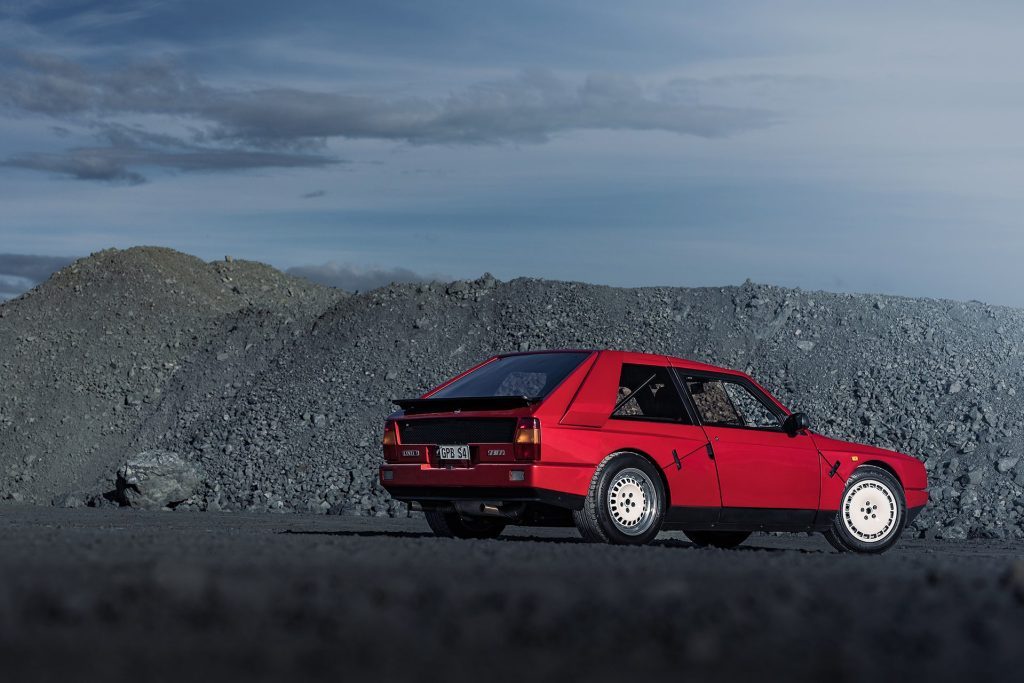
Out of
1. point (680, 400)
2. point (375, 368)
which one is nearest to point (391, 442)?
point (680, 400)

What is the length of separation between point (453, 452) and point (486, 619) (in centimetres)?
514

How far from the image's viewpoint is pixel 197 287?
1646 inches

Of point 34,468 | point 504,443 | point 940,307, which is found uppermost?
point 940,307

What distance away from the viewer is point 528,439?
962 centimetres

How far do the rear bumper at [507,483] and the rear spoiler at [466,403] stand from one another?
1.66ft

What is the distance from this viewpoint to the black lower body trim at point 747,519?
33.9 ft

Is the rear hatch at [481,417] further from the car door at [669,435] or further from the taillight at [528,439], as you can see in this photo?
the car door at [669,435]

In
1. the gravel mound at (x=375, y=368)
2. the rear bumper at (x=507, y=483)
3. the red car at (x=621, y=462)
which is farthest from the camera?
the gravel mound at (x=375, y=368)

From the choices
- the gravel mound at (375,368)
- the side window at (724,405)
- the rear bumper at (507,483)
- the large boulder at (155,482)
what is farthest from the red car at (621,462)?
the large boulder at (155,482)

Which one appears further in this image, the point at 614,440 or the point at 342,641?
the point at 614,440

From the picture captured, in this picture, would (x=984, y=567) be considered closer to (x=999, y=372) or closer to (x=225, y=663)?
(x=225, y=663)

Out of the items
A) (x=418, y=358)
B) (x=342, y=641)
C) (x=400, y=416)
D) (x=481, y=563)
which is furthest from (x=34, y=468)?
(x=342, y=641)

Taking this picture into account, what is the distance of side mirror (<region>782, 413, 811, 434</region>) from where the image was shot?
35.9 feet

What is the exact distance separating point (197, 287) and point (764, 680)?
130 ft
